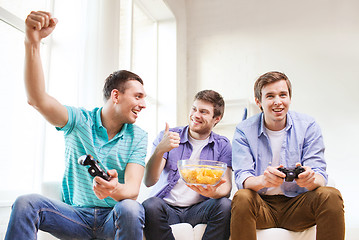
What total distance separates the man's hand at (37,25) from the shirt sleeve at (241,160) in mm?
1109

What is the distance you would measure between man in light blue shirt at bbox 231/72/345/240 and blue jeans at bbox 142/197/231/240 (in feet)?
0.32

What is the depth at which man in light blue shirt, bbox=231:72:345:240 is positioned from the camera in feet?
5.25

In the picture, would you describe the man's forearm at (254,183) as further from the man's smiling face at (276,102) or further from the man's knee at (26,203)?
the man's knee at (26,203)

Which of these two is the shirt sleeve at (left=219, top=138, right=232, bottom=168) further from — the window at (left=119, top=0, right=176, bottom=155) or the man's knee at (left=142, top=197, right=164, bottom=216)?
the window at (left=119, top=0, right=176, bottom=155)

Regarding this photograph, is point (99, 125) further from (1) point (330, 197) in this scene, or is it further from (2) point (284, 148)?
(1) point (330, 197)

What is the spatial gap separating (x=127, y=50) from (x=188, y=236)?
207cm

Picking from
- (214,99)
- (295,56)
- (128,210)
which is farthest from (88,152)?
(295,56)

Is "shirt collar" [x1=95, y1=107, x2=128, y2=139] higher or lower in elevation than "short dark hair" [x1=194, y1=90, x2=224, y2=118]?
lower

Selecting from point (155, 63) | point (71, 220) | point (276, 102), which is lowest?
point (71, 220)

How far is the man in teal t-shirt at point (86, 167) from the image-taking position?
1.29 metres

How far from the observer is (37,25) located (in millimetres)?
1245

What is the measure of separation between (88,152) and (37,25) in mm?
584

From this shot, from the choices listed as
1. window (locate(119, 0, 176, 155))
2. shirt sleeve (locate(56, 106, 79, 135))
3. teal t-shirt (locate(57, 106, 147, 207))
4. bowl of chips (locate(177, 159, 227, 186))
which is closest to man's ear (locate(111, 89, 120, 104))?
teal t-shirt (locate(57, 106, 147, 207))

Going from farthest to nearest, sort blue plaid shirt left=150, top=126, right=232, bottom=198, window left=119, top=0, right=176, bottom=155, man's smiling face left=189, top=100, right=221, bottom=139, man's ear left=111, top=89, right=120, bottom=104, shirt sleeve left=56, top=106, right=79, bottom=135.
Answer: window left=119, top=0, right=176, bottom=155
man's smiling face left=189, top=100, right=221, bottom=139
blue plaid shirt left=150, top=126, right=232, bottom=198
man's ear left=111, top=89, right=120, bottom=104
shirt sleeve left=56, top=106, right=79, bottom=135
